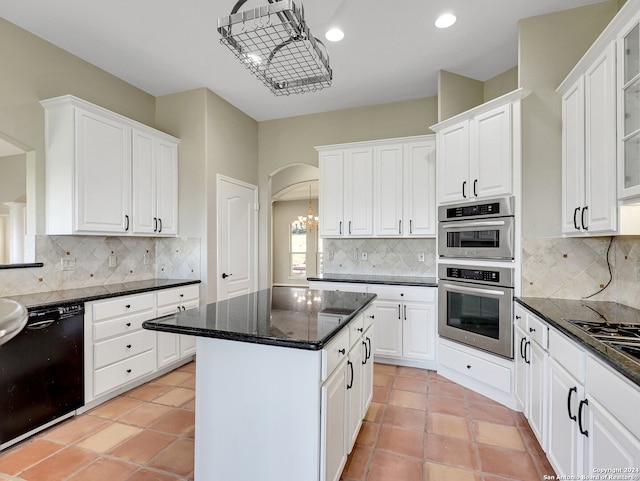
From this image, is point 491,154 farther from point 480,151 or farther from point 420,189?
point 420,189

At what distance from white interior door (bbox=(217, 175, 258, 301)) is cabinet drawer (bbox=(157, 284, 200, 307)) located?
1.22 ft

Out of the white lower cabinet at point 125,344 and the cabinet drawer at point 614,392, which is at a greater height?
the cabinet drawer at point 614,392

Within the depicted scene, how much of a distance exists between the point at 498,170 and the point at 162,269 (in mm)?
3749

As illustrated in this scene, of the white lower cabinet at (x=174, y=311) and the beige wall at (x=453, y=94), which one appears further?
the beige wall at (x=453, y=94)

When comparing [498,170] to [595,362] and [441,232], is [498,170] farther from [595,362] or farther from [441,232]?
[595,362]

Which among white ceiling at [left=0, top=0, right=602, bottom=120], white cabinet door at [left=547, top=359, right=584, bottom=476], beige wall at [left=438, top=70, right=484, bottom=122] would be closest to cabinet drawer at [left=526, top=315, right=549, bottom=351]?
white cabinet door at [left=547, top=359, right=584, bottom=476]

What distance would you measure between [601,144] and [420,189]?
185cm

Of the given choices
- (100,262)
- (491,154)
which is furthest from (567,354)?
(100,262)

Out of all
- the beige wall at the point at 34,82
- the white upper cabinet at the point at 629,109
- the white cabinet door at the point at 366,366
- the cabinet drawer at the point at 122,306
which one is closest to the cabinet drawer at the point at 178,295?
the cabinet drawer at the point at 122,306

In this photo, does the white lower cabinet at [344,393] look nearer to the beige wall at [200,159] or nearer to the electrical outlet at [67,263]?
the beige wall at [200,159]

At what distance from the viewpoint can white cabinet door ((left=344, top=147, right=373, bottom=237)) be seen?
3.94 metres

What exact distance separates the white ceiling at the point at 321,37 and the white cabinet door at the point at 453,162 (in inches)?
29.4

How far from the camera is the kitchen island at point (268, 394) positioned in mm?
1460

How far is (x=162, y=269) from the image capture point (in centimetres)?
399
